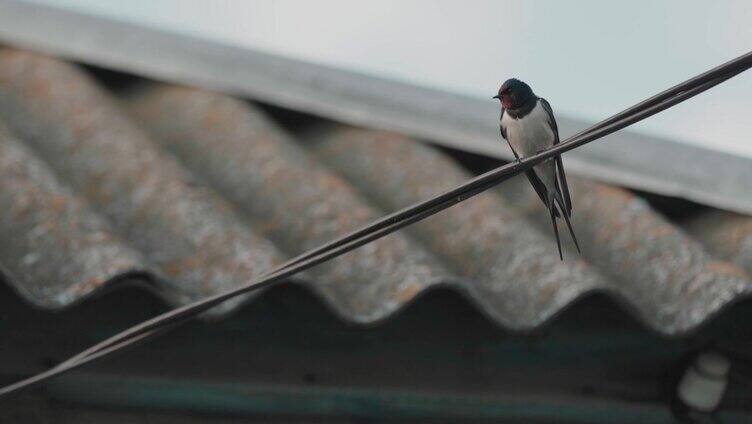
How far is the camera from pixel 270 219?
317cm

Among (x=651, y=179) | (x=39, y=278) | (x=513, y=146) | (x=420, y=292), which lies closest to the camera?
(x=39, y=278)

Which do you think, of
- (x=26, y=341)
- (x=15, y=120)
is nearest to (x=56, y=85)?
(x=15, y=120)

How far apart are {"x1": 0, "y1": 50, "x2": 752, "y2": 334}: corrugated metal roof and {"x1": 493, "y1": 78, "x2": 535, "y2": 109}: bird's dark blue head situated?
8.1 inches

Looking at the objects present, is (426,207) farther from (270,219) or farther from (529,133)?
(529,133)

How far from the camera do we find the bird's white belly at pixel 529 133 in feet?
11.5

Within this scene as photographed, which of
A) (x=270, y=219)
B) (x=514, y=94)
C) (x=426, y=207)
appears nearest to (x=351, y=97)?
(x=514, y=94)

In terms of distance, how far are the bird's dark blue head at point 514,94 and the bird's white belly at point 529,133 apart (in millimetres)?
35

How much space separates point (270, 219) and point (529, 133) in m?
0.67

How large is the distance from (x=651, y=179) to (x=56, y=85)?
4.58 ft

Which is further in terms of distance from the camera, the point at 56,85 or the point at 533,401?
the point at 56,85

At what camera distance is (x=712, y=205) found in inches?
145

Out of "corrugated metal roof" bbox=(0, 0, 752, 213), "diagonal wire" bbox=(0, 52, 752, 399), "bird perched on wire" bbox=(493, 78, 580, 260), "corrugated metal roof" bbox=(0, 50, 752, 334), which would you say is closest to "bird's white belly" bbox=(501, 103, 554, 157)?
"bird perched on wire" bbox=(493, 78, 580, 260)

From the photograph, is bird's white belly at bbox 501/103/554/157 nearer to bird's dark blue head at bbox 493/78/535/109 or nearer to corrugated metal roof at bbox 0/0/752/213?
bird's dark blue head at bbox 493/78/535/109

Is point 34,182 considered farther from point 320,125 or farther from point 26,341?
point 320,125
